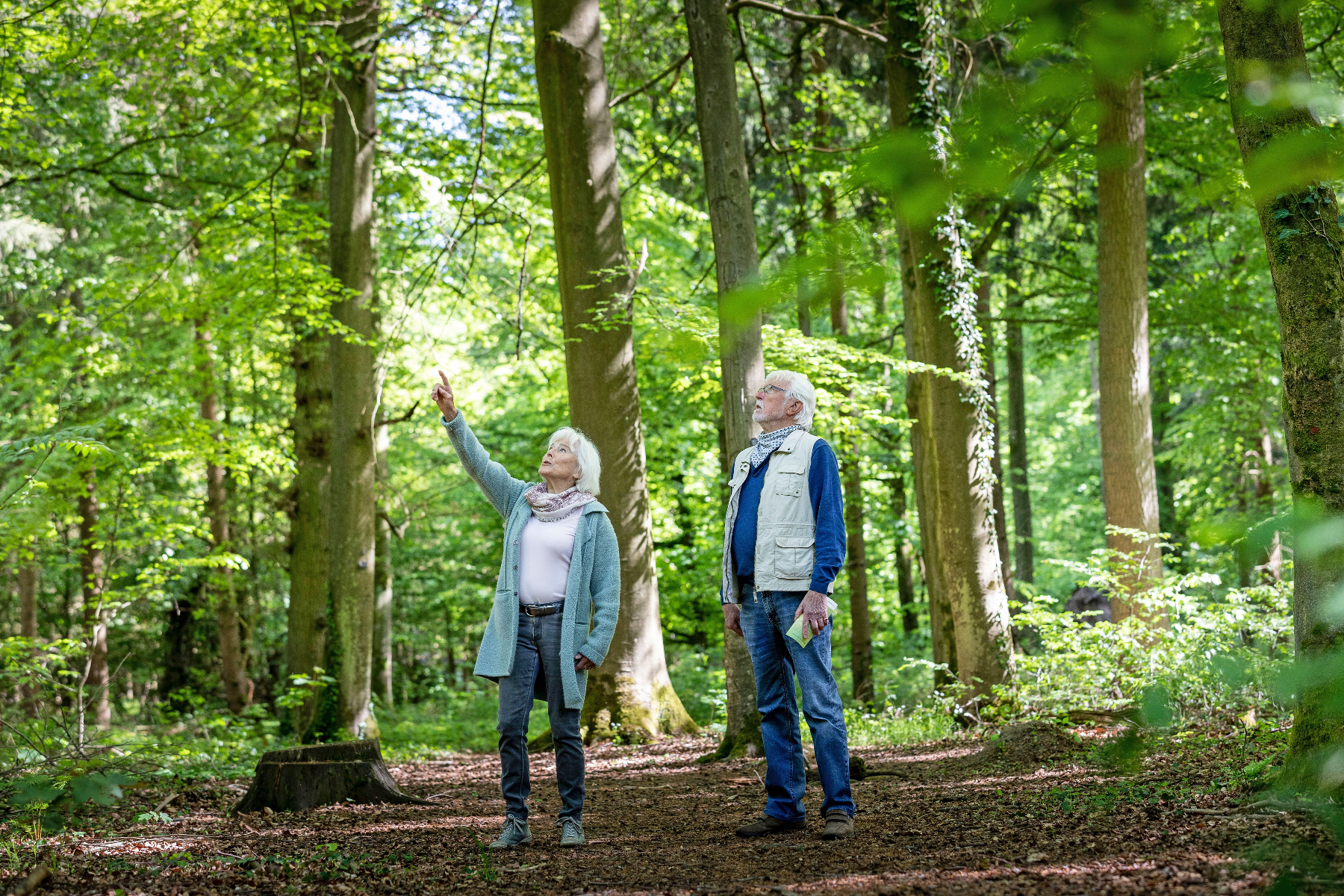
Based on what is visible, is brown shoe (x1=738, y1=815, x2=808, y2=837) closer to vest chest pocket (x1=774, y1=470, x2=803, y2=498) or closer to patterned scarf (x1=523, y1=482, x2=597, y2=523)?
vest chest pocket (x1=774, y1=470, x2=803, y2=498)

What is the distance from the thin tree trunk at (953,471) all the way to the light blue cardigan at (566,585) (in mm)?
4952

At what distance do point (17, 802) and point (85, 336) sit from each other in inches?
401

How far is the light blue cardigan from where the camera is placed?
173 inches

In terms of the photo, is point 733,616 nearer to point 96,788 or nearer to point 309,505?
point 96,788

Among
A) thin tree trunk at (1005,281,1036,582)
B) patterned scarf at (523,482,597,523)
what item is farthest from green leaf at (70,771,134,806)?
thin tree trunk at (1005,281,1036,582)

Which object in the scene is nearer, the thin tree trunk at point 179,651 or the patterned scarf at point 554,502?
the patterned scarf at point 554,502

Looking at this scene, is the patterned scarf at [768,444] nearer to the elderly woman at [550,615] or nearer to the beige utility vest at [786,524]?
the beige utility vest at [786,524]

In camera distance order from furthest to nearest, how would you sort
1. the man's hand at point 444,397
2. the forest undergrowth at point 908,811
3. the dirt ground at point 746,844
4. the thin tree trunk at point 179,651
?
the thin tree trunk at point 179,651
the man's hand at point 444,397
the dirt ground at point 746,844
the forest undergrowth at point 908,811

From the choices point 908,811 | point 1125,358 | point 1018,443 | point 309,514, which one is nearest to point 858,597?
point 1018,443

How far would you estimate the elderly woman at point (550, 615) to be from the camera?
437cm

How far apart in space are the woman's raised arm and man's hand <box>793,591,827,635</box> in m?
1.41

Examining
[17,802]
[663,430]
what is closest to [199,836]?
[17,802]

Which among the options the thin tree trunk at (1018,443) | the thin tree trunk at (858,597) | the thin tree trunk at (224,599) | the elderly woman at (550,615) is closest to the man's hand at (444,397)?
the elderly woman at (550,615)

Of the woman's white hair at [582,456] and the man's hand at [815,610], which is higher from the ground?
the woman's white hair at [582,456]
